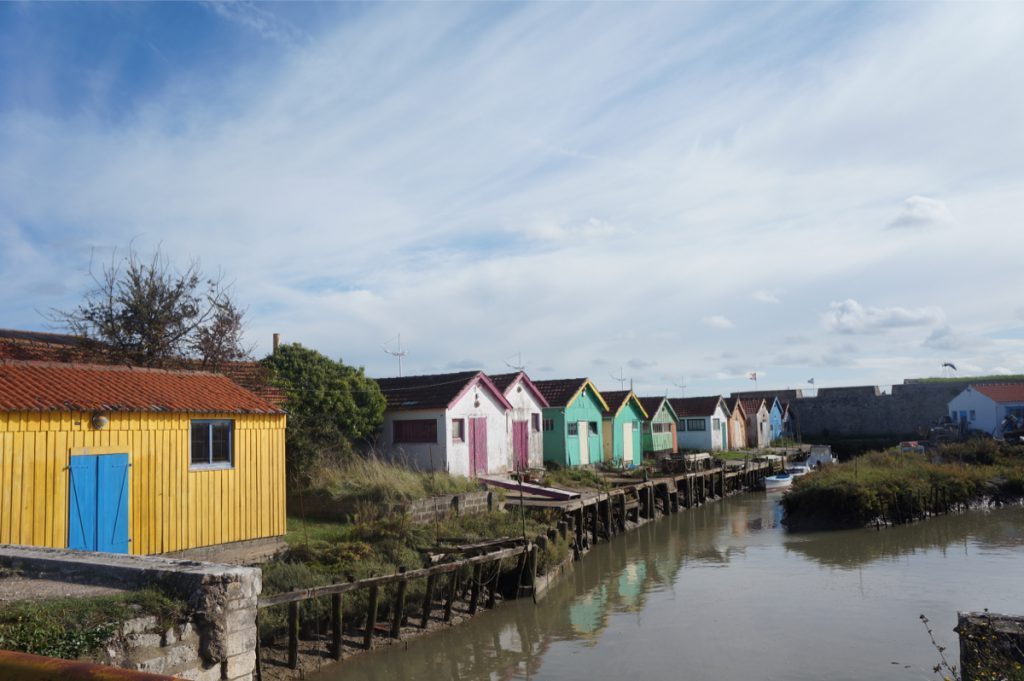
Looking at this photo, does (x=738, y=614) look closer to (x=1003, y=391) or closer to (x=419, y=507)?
(x=419, y=507)

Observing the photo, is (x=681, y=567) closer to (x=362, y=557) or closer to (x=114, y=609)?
(x=362, y=557)

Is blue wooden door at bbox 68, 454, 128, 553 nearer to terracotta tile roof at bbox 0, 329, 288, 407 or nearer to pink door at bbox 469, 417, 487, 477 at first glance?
terracotta tile roof at bbox 0, 329, 288, 407

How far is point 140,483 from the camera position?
1355 centimetres

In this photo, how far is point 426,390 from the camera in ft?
92.2

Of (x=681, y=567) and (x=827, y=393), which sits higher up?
(x=827, y=393)

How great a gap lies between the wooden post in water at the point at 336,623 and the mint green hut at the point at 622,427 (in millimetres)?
25329

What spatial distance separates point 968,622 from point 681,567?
1400cm

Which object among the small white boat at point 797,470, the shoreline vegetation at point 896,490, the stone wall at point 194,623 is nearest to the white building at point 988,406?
the shoreline vegetation at point 896,490

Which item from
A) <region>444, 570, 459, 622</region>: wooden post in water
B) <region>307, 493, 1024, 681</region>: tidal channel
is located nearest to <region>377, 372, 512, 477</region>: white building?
<region>307, 493, 1024, 681</region>: tidal channel

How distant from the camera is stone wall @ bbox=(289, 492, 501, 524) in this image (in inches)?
715

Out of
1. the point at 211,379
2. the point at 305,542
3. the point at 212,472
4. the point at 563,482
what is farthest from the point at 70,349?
the point at 563,482

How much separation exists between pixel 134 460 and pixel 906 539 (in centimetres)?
2360

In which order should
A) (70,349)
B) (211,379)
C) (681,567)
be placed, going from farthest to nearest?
(681,567), (70,349), (211,379)

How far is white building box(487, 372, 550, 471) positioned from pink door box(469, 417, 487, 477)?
6.23 ft
